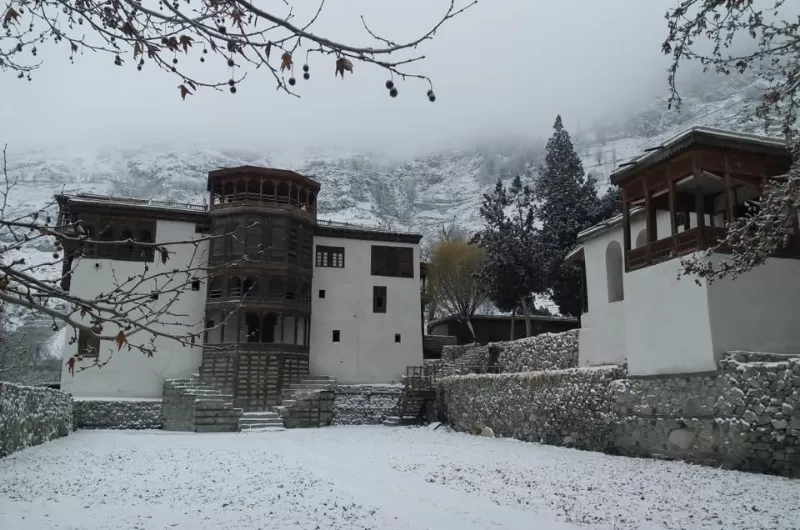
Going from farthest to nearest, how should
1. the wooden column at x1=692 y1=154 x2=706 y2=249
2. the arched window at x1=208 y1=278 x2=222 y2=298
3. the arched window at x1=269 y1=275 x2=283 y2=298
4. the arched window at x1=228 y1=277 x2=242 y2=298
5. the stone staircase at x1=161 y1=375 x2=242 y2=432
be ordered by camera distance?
the arched window at x1=269 y1=275 x2=283 y2=298 → the arched window at x1=208 y1=278 x2=222 y2=298 → the arched window at x1=228 y1=277 x2=242 y2=298 → the stone staircase at x1=161 y1=375 x2=242 y2=432 → the wooden column at x1=692 y1=154 x2=706 y2=249

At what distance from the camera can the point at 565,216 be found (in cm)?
2833

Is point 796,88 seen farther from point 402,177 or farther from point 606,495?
point 402,177

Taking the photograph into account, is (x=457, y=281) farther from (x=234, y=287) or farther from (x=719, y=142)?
(x=719, y=142)

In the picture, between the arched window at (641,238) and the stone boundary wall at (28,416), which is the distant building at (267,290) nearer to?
the stone boundary wall at (28,416)

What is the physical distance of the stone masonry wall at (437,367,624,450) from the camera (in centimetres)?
1338

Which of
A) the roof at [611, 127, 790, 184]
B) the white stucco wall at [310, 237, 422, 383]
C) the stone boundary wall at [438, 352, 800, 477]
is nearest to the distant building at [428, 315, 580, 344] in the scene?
the white stucco wall at [310, 237, 422, 383]

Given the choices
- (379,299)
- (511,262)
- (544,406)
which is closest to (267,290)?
(379,299)

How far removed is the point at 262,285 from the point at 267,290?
305 millimetres

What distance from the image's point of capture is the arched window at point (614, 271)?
17.2 metres

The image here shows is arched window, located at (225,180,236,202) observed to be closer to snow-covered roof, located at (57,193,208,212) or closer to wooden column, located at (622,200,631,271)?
snow-covered roof, located at (57,193,208,212)

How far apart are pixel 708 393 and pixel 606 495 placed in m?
4.05

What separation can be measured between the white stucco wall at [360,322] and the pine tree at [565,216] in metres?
6.35

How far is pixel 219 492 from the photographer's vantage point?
27.3ft

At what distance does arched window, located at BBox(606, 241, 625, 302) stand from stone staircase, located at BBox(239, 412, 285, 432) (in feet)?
41.0
